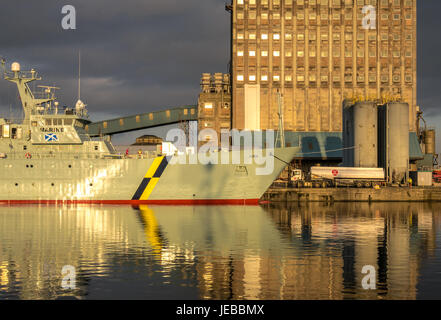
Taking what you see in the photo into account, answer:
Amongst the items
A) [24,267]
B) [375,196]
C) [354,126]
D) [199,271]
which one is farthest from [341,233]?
[354,126]

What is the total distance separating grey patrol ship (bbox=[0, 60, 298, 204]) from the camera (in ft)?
193

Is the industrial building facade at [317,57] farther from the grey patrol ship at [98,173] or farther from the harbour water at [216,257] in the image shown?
the harbour water at [216,257]

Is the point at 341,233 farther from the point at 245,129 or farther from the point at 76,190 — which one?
the point at 245,129

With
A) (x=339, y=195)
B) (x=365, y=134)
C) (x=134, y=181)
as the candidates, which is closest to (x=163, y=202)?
(x=134, y=181)

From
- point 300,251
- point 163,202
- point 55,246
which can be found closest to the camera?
point 300,251

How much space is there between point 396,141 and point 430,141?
29313 mm

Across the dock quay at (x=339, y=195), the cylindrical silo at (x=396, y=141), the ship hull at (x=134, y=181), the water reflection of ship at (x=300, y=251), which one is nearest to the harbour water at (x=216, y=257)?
the water reflection of ship at (x=300, y=251)

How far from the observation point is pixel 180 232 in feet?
117

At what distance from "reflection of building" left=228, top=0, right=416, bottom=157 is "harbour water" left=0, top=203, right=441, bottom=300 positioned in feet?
175

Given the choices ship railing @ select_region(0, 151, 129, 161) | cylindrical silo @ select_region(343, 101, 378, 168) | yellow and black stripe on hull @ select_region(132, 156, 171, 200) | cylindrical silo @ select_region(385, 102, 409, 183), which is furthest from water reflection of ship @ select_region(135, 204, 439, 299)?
cylindrical silo @ select_region(343, 101, 378, 168)

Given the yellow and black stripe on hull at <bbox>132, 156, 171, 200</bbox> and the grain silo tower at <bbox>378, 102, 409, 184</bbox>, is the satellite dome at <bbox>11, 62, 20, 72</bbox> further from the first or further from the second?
the grain silo tower at <bbox>378, 102, 409, 184</bbox>

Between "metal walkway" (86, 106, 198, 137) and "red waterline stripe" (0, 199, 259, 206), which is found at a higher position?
"metal walkway" (86, 106, 198, 137)

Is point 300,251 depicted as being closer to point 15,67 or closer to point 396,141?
point 15,67

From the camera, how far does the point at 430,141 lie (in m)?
103
